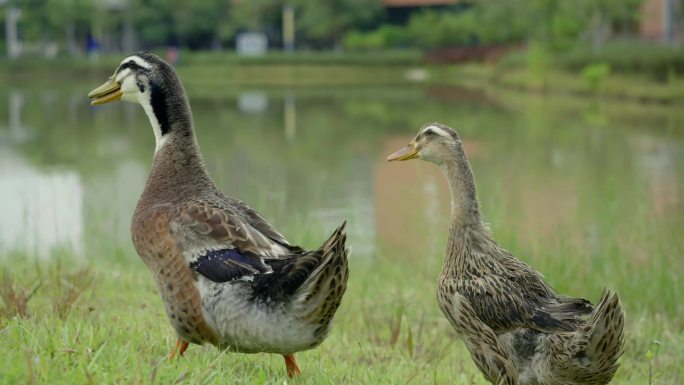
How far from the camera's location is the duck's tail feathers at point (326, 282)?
374cm

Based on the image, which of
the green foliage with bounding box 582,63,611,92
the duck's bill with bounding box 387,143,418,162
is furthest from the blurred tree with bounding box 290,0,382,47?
the duck's bill with bounding box 387,143,418,162

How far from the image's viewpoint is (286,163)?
17.9 meters

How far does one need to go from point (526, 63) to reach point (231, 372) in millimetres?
41940

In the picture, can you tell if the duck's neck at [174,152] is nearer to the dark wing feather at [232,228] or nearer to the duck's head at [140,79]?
the duck's head at [140,79]

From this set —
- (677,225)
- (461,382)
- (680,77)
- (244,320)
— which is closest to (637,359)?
(461,382)

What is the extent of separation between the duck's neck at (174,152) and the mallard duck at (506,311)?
102cm

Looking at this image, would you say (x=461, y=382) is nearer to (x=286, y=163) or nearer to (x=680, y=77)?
(x=286, y=163)

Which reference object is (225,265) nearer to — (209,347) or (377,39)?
(209,347)

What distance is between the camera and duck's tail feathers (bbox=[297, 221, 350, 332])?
12.3 feet

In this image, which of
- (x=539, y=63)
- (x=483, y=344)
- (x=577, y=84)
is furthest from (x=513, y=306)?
(x=539, y=63)

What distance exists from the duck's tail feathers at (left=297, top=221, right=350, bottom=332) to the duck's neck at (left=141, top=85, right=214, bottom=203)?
3.49ft

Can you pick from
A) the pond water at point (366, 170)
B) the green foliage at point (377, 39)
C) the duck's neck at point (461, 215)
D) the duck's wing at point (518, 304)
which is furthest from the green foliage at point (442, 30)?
the duck's wing at point (518, 304)

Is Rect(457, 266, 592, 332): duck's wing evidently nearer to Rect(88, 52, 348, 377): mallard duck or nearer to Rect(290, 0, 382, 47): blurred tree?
Rect(88, 52, 348, 377): mallard duck

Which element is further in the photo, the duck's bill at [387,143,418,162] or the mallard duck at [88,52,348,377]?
the duck's bill at [387,143,418,162]
